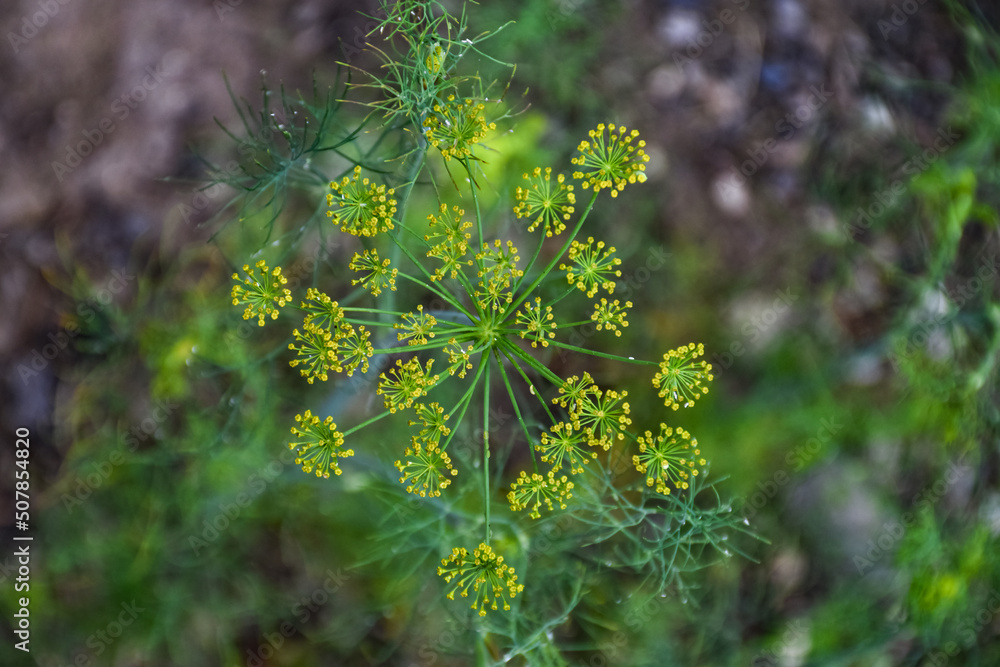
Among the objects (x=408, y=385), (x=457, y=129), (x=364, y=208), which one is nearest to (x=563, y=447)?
(x=408, y=385)

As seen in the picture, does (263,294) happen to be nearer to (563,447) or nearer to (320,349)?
(320,349)

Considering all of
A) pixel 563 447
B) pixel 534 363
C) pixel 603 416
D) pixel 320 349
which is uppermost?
pixel 320 349

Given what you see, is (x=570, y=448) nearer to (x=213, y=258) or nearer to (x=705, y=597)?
(x=705, y=597)

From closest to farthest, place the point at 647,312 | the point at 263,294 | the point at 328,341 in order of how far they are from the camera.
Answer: the point at 328,341, the point at 263,294, the point at 647,312

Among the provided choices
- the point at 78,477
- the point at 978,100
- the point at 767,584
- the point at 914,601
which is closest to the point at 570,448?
the point at 767,584

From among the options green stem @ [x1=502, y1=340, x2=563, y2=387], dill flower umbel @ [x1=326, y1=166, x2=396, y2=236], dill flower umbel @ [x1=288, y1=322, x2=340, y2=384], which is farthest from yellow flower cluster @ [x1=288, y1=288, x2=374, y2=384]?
green stem @ [x1=502, y1=340, x2=563, y2=387]

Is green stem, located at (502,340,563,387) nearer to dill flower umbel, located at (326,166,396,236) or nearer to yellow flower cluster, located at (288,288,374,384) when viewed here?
yellow flower cluster, located at (288,288,374,384)
